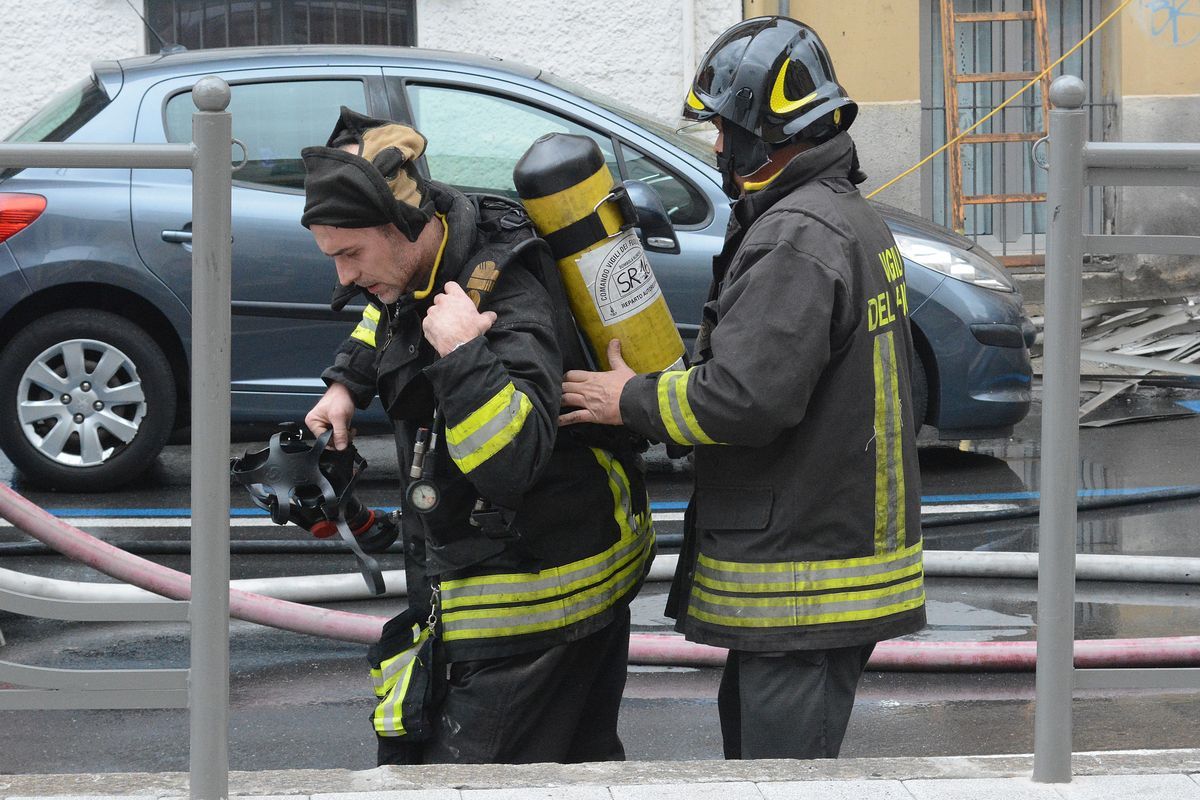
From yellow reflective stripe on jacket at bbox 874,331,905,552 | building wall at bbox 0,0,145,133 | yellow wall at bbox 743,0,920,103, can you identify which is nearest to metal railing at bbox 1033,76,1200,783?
yellow reflective stripe on jacket at bbox 874,331,905,552

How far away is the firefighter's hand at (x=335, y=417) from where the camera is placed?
9.86ft

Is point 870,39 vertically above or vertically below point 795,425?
above

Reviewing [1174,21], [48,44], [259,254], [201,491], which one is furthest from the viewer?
[1174,21]

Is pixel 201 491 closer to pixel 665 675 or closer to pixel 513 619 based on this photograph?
pixel 513 619

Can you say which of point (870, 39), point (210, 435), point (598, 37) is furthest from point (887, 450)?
point (870, 39)

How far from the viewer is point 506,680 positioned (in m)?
2.72

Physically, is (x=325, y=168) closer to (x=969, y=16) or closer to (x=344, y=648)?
(x=344, y=648)

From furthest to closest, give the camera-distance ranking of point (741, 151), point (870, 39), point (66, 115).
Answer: point (870, 39) → point (66, 115) → point (741, 151)

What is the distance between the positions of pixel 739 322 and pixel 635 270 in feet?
0.86

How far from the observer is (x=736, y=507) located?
2.71 m

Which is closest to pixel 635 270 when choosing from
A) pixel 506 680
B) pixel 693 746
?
pixel 506 680

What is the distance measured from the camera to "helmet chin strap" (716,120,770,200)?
278cm

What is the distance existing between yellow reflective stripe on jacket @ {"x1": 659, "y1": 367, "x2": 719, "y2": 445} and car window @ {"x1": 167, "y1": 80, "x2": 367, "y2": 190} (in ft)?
13.2

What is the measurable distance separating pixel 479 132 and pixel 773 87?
3.87m
